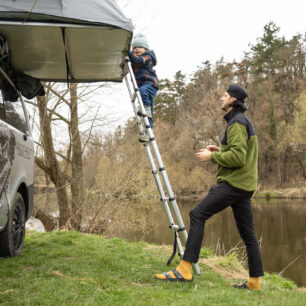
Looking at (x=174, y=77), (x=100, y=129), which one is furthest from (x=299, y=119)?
(x=100, y=129)

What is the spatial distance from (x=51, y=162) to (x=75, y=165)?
974 mm

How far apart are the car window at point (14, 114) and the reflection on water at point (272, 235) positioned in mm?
8273

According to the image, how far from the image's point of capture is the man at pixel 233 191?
11.7ft

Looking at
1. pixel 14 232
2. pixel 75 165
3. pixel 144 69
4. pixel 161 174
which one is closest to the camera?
Result: pixel 161 174

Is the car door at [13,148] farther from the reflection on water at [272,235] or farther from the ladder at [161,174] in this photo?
the reflection on water at [272,235]

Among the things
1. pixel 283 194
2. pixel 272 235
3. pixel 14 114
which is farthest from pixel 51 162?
pixel 283 194

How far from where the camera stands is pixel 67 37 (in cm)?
393

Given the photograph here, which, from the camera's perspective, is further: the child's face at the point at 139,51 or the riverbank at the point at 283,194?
the riverbank at the point at 283,194

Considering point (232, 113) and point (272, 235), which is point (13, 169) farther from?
point (272, 235)

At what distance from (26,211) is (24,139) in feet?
3.27

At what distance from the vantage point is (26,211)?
4855 millimetres

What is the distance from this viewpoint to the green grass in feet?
10.2

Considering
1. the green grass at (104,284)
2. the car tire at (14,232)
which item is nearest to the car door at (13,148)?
the car tire at (14,232)

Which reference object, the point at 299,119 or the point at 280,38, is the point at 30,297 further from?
the point at 280,38
